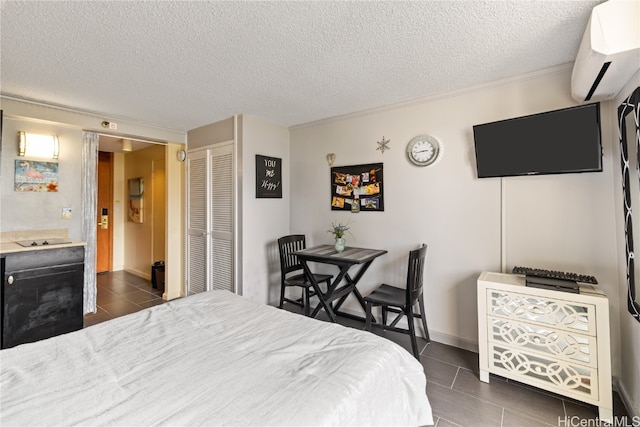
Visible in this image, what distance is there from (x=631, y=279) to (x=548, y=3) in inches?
Answer: 67.9

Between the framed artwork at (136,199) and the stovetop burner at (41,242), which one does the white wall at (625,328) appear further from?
the framed artwork at (136,199)

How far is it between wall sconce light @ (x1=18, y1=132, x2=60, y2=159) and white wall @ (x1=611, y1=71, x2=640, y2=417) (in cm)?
506

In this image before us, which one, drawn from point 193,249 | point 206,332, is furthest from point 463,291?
point 193,249

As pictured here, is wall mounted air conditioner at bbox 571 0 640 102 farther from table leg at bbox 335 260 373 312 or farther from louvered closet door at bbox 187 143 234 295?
louvered closet door at bbox 187 143 234 295

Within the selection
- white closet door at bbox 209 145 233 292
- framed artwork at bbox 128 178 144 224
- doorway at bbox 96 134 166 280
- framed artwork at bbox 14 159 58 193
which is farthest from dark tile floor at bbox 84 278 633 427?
framed artwork at bbox 128 178 144 224

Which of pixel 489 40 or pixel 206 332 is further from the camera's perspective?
pixel 489 40

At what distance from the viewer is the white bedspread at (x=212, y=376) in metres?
0.91

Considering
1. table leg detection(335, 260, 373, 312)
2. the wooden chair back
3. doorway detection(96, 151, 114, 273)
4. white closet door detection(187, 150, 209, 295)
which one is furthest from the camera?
doorway detection(96, 151, 114, 273)

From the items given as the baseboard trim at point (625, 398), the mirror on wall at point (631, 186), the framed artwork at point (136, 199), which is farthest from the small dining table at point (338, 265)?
the framed artwork at point (136, 199)

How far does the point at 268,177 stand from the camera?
3629 mm

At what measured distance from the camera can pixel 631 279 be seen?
171 cm

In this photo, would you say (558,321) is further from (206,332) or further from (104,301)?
(104,301)

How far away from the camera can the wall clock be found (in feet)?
9.09

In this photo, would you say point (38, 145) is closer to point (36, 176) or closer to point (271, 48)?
point (36, 176)
